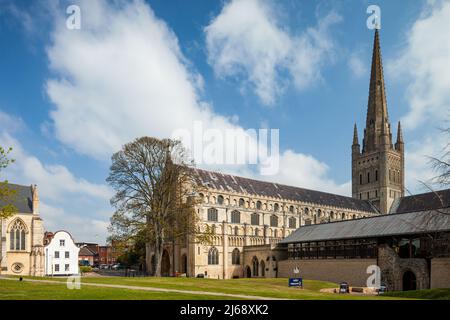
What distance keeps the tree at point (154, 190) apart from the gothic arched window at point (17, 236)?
18118mm

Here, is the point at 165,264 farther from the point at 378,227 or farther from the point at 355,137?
the point at 355,137

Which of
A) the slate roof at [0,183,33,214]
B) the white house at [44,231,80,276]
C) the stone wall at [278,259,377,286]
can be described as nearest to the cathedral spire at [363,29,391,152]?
the stone wall at [278,259,377,286]

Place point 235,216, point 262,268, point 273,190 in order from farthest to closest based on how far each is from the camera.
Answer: point 273,190
point 235,216
point 262,268

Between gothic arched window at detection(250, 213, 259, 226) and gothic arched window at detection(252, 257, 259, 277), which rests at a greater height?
gothic arched window at detection(250, 213, 259, 226)

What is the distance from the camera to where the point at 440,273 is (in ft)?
142

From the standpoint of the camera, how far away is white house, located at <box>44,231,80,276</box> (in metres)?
72.1

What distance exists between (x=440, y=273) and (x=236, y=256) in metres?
41.8

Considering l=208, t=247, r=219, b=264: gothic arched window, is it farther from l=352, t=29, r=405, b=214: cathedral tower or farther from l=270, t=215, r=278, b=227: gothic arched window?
l=352, t=29, r=405, b=214: cathedral tower

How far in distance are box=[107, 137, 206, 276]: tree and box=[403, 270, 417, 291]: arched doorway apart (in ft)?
75.7

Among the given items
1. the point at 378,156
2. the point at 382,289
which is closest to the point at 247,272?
the point at 382,289

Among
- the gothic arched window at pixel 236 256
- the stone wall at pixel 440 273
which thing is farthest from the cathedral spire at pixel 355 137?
the stone wall at pixel 440 273

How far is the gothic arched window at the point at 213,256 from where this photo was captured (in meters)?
75.7
